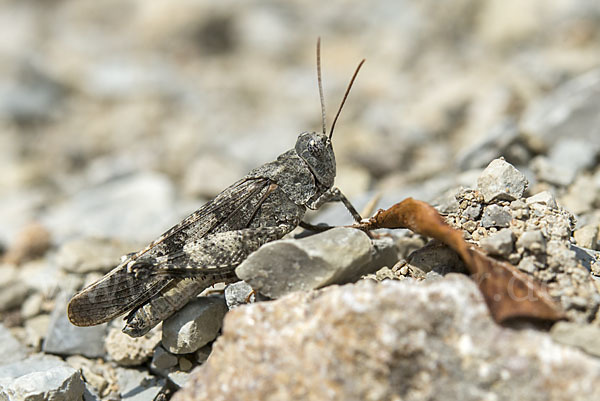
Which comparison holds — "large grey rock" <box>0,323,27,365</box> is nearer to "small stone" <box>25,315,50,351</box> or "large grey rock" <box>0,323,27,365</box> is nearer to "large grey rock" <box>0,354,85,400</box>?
"small stone" <box>25,315,50,351</box>

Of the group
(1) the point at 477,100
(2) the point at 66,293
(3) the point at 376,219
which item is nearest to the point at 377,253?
(3) the point at 376,219

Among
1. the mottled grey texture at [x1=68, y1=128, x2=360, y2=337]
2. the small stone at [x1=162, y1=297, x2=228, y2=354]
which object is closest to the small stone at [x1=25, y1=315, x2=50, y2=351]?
the mottled grey texture at [x1=68, y1=128, x2=360, y2=337]

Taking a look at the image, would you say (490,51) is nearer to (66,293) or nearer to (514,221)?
(514,221)

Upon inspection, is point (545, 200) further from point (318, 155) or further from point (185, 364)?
point (185, 364)

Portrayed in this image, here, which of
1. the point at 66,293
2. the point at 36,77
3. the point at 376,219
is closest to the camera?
the point at 376,219

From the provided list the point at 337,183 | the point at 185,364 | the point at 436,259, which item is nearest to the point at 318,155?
the point at 436,259

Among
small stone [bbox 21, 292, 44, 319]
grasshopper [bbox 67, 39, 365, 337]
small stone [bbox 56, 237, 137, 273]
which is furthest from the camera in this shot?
small stone [bbox 56, 237, 137, 273]

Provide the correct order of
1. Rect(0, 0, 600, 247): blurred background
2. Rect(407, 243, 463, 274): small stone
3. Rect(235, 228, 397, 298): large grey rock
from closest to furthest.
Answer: Rect(235, 228, 397, 298): large grey rock → Rect(407, 243, 463, 274): small stone → Rect(0, 0, 600, 247): blurred background
